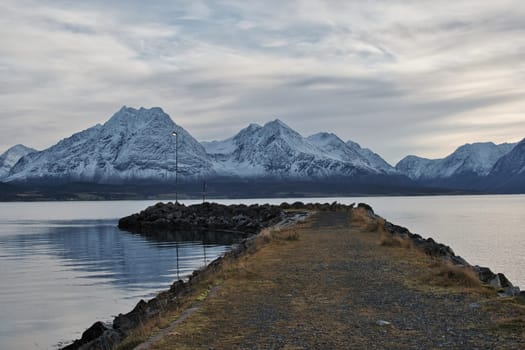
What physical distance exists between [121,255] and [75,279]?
13613mm

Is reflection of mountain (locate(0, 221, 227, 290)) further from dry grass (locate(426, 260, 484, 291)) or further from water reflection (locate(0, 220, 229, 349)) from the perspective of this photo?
dry grass (locate(426, 260, 484, 291))

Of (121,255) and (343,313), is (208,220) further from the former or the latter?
(343,313)

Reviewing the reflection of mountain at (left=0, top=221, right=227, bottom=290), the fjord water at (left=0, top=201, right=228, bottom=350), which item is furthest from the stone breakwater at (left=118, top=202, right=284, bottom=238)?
the fjord water at (left=0, top=201, right=228, bottom=350)

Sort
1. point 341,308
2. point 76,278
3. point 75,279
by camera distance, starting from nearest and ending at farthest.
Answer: point 341,308 → point 75,279 → point 76,278

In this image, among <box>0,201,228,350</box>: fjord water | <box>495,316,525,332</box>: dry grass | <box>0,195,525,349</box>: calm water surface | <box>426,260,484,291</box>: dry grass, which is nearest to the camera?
<box>495,316,525,332</box>: dry grass

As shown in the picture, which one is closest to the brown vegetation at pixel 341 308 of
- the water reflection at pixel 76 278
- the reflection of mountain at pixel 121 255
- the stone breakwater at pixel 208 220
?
the water reflection at pixel 76 278

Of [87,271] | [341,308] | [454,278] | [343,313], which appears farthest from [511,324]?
[87,271]

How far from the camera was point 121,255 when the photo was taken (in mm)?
47438

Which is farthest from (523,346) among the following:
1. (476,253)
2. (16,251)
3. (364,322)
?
(16,251)

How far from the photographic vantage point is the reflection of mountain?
35156 millimetres

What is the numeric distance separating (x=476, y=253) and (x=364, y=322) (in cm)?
4004

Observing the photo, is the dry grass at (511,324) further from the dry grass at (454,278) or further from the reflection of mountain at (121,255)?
the reflection of mountain at (121,255)

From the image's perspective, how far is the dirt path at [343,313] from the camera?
11.1m

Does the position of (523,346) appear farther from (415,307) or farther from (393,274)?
(393,274)
